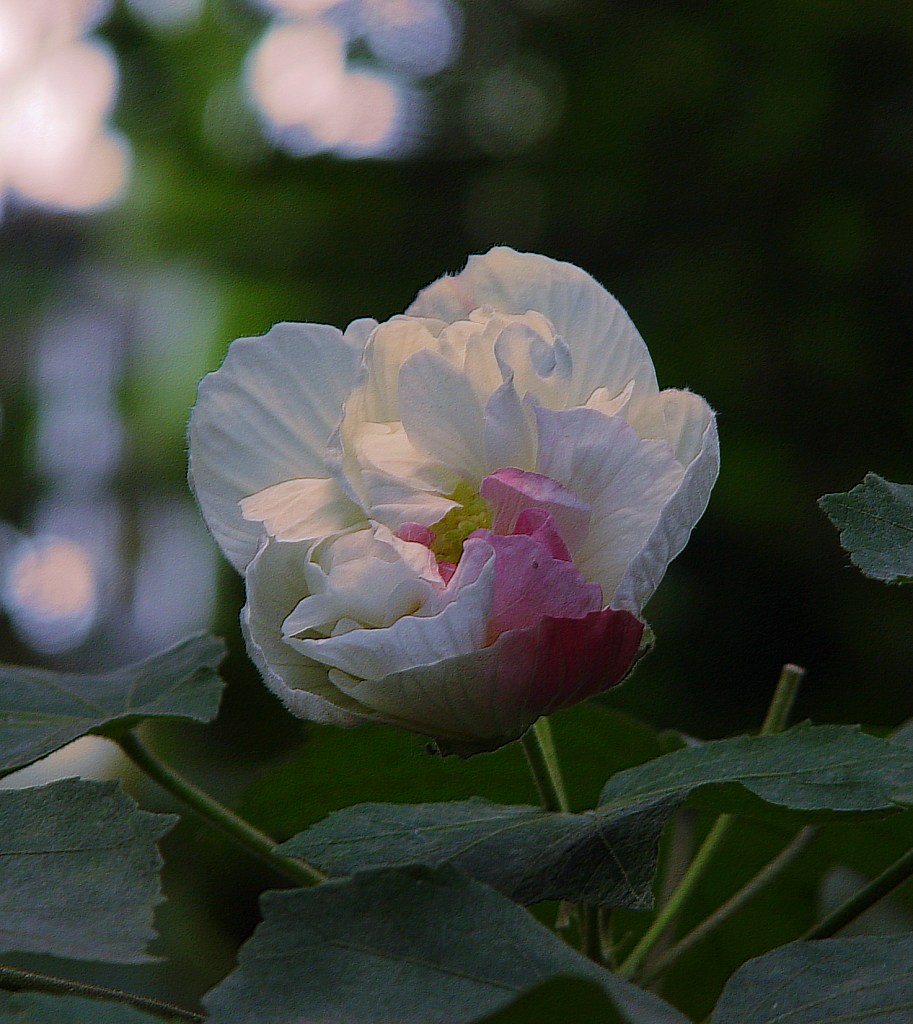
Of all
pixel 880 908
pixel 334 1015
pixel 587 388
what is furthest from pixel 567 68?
pixel 334 1015

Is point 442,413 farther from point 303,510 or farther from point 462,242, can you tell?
point 462,242

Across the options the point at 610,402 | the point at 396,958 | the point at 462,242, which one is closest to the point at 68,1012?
the point at 396,958

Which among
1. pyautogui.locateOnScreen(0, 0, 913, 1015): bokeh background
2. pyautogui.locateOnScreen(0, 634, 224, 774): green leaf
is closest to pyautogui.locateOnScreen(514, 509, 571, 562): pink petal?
pyautogui.locateOnScreen(0, 634, 224, 774): green leaf

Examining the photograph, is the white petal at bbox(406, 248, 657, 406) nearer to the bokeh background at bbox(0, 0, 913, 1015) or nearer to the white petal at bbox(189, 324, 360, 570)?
the white petal at bbox(189, 324, 360, 570)

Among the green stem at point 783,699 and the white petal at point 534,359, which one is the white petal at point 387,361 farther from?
the green stem at point 783,699

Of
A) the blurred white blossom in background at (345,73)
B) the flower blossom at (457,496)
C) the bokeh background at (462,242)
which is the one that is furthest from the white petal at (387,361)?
the blurred white blossom in background at (345,73)

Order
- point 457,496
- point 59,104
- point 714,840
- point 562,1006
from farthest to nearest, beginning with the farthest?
point 59,104 → point 714,840 → point 457,496 → point 562,1006
